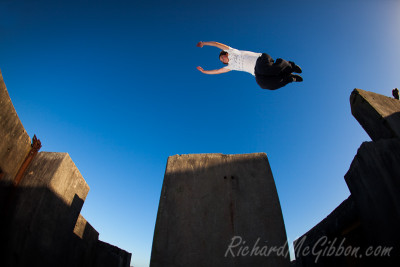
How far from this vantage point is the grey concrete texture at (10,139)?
2492mm

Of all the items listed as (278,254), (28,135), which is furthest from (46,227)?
(278,254)

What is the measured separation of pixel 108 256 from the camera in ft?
15.6

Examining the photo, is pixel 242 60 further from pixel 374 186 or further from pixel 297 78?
pixel 374 186

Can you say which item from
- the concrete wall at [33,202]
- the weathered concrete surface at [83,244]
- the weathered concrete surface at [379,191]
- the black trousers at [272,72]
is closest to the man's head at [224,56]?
the black trousers at [272,72]

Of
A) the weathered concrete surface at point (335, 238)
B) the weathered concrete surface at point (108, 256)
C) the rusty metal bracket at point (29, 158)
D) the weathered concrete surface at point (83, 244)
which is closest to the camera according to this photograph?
the rusty metal bracket at point (29, 158)

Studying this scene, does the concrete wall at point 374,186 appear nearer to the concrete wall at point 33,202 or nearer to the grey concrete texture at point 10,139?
the concrete wall at point 33,202

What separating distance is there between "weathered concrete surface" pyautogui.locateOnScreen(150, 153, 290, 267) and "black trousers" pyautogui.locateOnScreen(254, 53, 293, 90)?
189 cm

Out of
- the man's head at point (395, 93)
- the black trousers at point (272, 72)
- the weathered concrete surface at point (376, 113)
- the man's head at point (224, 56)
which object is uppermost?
the man's head at point (224, 56)

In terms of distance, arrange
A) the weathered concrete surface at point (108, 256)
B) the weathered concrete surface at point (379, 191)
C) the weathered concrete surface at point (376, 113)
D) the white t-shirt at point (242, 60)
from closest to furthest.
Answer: the weathered concrete surface at point (379, 191)
the weathered concrete surface at point (376, 113)
the white t-shirt at point (242, 60)
the weathered concrete surface at point (108, 256)

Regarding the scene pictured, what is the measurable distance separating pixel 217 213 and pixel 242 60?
3.16 m

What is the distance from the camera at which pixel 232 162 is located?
9.07 feet

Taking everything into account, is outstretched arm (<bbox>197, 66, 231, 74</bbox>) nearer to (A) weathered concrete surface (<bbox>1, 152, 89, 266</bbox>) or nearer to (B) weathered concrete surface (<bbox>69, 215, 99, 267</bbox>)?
(A) weathered concrete surface (<bbox>1, 152, 89, 266</bbox>)

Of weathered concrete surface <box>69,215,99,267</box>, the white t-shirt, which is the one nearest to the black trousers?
the white t-shirt

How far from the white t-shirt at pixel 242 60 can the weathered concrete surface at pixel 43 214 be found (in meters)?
3.43
